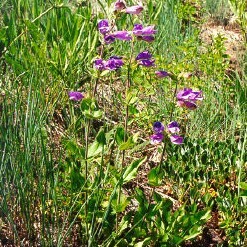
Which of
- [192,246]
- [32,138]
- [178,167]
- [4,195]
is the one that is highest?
[32,138]

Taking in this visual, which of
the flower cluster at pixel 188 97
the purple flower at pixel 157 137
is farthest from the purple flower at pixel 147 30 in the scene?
the purple flower at pixel 157 137

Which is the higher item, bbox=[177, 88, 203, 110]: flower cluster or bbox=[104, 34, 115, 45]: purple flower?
bbox=[104, 34, 115, 45]: purple flower

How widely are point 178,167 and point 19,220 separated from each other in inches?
31.8

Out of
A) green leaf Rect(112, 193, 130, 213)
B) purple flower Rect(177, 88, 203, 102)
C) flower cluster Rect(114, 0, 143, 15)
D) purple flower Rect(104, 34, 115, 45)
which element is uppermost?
Answer: flower cluster Rect(114, 0, 143, 15)

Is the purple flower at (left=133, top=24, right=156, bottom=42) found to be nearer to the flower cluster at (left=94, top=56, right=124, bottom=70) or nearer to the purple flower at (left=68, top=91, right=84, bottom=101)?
the flower cluster at (left=94, top=56, right=124, bottom=70)

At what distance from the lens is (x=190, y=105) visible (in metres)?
1.59

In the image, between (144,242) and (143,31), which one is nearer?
(143,31)

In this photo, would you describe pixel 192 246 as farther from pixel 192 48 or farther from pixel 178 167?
pixel 192 48

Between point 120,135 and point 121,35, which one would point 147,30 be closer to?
point 121,35

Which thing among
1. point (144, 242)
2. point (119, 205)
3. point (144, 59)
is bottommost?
point (144, 242)

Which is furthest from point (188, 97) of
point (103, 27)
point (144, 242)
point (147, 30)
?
point (144, 242)

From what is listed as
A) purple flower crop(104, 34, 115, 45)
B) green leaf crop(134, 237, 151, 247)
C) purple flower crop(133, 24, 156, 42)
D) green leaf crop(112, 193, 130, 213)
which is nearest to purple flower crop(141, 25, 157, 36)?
purple flower crop(133, 24, 156, 42)

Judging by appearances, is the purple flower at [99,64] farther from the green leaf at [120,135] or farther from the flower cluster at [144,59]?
the green leaf at [120,135]

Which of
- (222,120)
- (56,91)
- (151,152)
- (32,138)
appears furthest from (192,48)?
(32,138)
